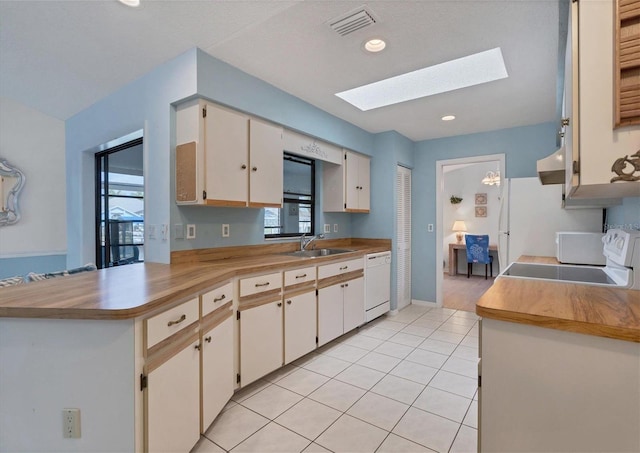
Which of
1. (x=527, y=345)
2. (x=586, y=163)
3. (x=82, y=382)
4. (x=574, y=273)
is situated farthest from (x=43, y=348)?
(x=574, y=273)

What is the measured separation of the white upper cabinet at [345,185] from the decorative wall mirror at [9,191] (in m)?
3.64

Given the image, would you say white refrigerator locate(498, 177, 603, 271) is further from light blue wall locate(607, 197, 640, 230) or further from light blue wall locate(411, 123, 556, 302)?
light blue wall locate(411, 123, 556, 302)

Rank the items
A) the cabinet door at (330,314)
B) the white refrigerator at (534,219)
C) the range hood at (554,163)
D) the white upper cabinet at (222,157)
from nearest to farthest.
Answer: the range hood at (554,163) < the white upper cabinet at (222,157) < the cabinet door at (330,314) < the white refrigerator at (534,219)

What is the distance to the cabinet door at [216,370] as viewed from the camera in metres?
1.71

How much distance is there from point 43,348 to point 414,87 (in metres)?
3.25

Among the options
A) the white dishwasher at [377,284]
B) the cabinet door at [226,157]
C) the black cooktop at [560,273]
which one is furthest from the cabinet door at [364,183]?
the black cooktop at [560,273]

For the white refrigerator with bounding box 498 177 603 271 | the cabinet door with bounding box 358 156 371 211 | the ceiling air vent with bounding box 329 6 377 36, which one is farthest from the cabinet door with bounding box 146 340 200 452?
the white refrigerator with bounding box 498 177 603 271

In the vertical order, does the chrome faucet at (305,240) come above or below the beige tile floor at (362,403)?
above

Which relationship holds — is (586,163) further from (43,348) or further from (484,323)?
(43,348)

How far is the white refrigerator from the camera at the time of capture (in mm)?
3068

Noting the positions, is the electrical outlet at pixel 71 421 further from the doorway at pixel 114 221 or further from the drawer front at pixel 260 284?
the doorway at pixel 114 221

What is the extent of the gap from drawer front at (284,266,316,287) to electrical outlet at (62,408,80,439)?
146 centimetres

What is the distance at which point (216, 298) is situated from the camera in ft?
6.04

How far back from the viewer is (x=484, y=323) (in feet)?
3.92
